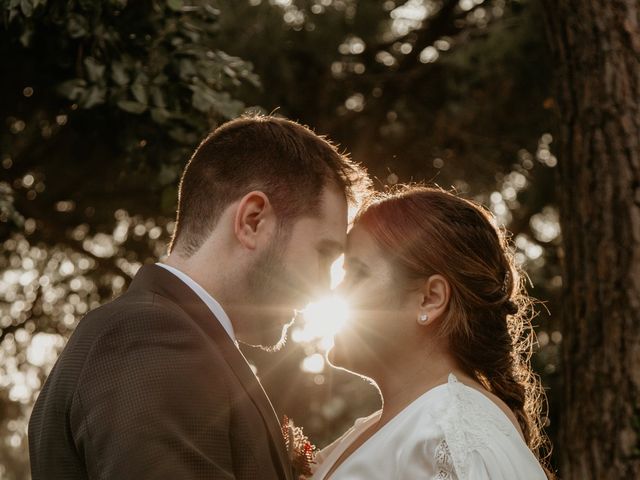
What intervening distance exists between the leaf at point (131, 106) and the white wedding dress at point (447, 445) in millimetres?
1872

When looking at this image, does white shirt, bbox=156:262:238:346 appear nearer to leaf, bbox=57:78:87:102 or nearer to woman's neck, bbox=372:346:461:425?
woman's neck, bbox=372:346:461:425

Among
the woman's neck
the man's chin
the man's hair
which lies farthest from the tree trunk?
the man's chin

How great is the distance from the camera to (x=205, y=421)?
1.82m

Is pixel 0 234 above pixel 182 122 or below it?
below

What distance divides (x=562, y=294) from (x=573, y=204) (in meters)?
0.39

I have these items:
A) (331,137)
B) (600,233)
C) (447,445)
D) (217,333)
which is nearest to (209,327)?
(217,333)

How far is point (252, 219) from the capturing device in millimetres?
2316

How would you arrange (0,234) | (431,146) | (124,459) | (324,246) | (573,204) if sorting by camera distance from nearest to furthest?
(124,459) → (324,246) → (573,204) → (0,234) → (431,146)

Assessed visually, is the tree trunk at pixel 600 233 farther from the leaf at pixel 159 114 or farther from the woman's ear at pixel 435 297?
the leaf at pixel 159 114

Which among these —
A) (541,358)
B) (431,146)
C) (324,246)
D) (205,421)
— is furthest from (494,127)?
(205,421)

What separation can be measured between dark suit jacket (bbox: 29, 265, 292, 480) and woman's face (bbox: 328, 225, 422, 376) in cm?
88

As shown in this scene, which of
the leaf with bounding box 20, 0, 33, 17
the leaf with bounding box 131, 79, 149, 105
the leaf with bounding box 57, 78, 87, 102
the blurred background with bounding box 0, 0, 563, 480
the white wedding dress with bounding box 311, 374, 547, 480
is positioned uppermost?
the leaf with bounding box 20, 0, 33, 17

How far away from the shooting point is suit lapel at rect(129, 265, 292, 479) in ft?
6.70

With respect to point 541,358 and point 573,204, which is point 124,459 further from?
point 541,358
